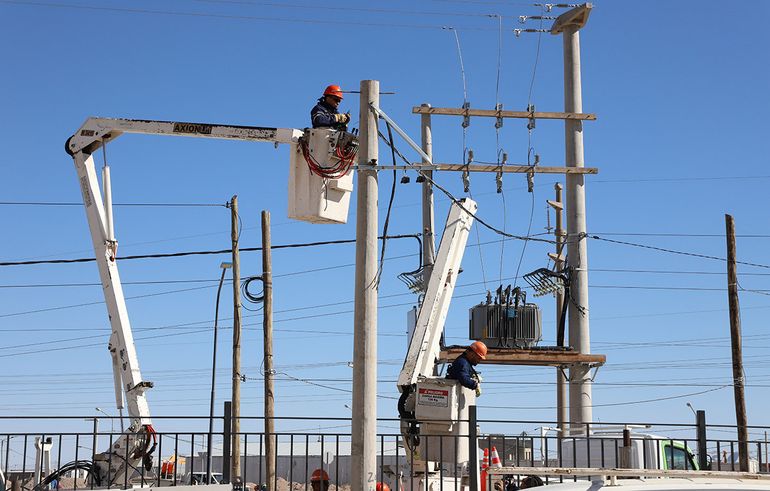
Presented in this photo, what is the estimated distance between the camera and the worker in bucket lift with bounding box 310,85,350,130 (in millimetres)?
14289

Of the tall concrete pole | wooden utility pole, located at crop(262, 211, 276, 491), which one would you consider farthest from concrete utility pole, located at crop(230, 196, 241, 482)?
the tall concrete pole

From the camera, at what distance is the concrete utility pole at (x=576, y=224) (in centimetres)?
2364

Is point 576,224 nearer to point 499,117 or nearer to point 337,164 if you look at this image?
point 499,117

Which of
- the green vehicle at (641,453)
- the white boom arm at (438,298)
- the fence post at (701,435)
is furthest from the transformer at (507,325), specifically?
the fence post at (701,435)

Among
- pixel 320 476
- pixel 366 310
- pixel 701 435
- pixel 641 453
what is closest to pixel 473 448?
pixel 320 476

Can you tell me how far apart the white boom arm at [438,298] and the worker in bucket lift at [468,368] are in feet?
3.37

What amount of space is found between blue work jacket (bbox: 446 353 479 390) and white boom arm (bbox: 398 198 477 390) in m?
1.04

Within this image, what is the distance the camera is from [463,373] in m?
15.3

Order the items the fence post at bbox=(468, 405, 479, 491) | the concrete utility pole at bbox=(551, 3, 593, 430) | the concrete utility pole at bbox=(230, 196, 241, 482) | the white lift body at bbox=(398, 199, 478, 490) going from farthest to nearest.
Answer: the concrete utility pole at bbox=(230, 196, 241, 482) < the concrete utility pole at bbox=(551, 3, 593, 430) < the white lift body at bbox=(398, 199, 478, 490) < the fence post at bbox=(468, 405, 479, 491)

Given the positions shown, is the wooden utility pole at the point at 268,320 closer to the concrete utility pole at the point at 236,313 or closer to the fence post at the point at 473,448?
the concrete utility pole at the point at 236,313

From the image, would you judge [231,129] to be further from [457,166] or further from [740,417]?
[740,417]

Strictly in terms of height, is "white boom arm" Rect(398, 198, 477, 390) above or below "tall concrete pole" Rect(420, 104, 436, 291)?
below

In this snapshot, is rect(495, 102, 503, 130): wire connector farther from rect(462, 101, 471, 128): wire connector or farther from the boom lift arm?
the boom lift arm

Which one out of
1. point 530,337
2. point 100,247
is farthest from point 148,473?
point 530,337
